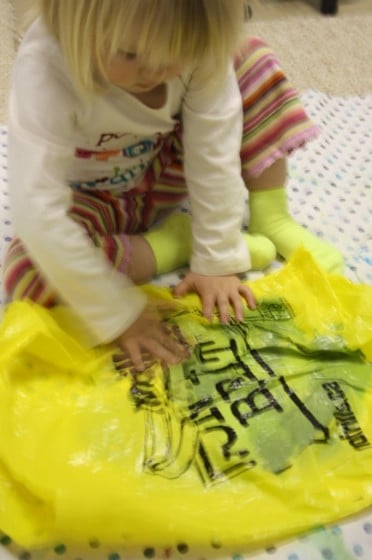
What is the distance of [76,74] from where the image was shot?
55 cm

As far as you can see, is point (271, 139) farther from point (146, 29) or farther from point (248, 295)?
point (146, 29)

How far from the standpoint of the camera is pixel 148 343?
656 millimetres

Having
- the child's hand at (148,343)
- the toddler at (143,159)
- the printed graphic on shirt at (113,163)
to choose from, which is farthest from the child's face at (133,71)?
the child's hand at (148,343)

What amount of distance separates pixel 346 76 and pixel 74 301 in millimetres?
871

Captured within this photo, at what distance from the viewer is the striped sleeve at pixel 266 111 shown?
772 mm

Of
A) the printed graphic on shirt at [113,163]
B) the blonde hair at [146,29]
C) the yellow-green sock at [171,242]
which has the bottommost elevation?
the yellow-green sock at [171,242]

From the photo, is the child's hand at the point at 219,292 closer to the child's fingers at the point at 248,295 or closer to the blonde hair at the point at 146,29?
the child's fingers at the point at 248,295

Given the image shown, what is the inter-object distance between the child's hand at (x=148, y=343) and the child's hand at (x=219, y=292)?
6 centimetres

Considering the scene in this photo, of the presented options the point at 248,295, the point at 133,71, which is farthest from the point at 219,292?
the point at 133,71

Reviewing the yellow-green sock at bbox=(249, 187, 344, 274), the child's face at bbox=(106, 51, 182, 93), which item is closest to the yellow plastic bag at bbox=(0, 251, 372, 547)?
the yellow-green sock at bbox=(249, 187, 344, 274)

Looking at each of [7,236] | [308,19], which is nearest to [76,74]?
[7,236]

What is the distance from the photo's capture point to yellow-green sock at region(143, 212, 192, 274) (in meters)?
0.77

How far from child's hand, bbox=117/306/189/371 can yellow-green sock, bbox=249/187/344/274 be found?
0.22 metres

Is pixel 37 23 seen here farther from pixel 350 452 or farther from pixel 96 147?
pixel 350 452
